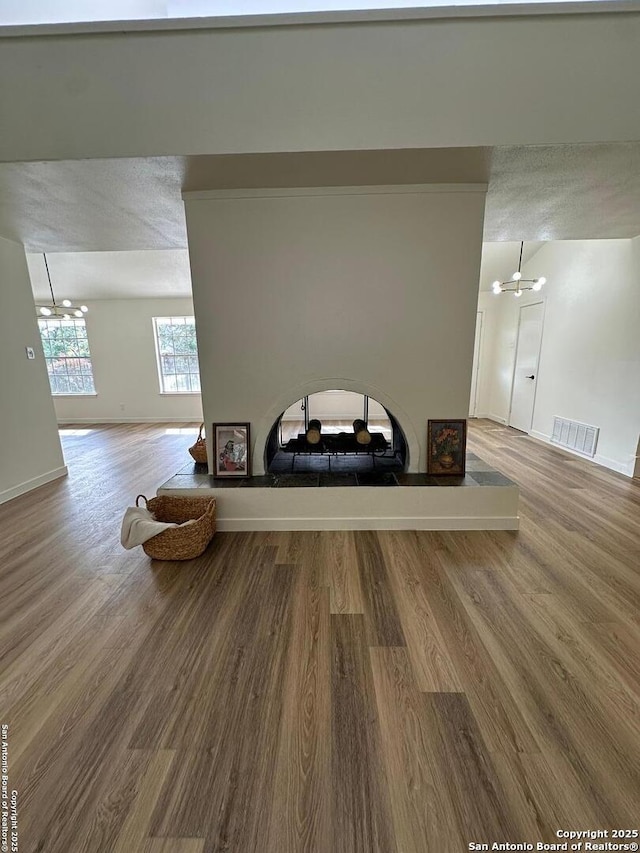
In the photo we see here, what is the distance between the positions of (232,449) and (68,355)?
6.63 metres

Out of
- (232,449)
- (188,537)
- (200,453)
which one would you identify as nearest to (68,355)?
(200,453)

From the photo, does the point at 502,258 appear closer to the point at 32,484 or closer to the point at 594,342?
the point at 594,342

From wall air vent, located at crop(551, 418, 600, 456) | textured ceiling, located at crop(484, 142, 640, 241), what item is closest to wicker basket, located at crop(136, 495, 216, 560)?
textured ceiling, located at crop(484, 142, 640, 241)

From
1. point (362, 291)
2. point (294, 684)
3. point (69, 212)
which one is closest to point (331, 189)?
point (362, 291)

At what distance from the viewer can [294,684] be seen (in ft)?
4.37

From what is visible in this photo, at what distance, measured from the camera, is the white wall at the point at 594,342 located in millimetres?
3580

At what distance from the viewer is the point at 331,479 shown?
8.54 ft

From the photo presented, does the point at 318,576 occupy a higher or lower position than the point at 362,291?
lower

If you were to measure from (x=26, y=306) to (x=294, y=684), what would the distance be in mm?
4387

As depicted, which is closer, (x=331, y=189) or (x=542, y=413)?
(x=331, y=189)

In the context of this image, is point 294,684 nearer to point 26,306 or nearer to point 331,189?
point 331,189

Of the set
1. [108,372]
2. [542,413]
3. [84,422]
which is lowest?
[84,422]

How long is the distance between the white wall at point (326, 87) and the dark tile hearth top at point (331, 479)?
204 centimetres

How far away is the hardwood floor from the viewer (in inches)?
37.7
